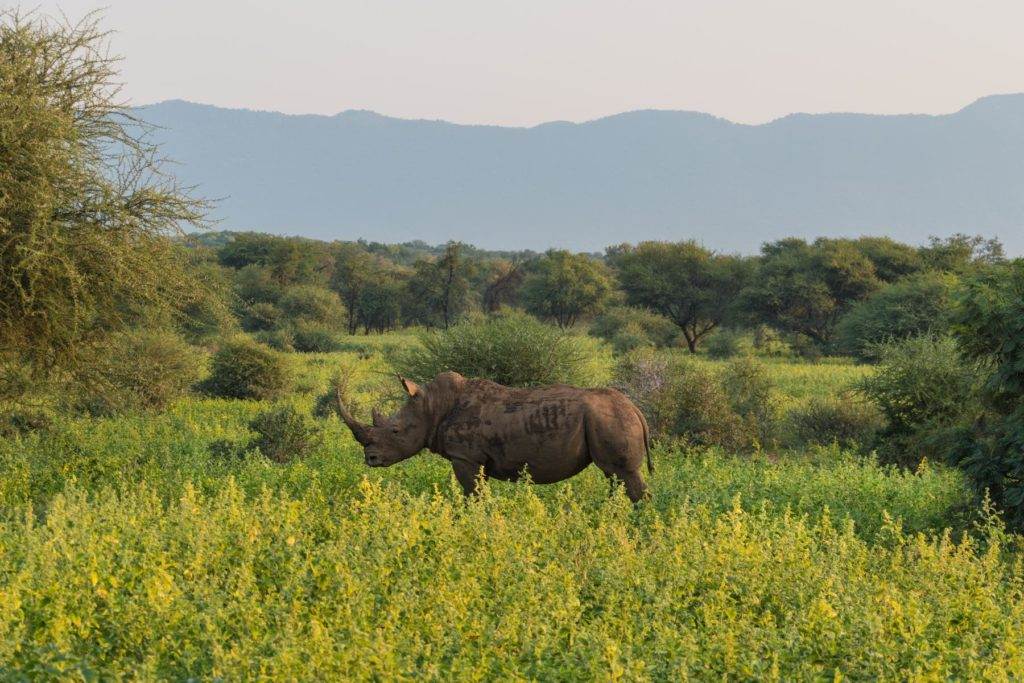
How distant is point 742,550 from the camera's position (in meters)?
7.93

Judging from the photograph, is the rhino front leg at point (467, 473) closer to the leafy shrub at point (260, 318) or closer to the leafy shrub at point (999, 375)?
the leafy shrub at point (999, 375)

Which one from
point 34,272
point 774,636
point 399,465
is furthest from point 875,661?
point 34,272

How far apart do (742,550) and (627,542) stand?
3.00ft

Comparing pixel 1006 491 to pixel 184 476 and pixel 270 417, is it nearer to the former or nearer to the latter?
pixel 184 476

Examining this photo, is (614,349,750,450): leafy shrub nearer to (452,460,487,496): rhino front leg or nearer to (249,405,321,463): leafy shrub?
(249,405,321,463): leafy shrub

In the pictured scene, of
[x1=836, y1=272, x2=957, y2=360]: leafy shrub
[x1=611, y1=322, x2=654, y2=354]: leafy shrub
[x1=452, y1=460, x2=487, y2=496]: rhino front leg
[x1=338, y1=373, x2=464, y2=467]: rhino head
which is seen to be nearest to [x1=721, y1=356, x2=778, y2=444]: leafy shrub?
[x1=452, y1=460, x2=487, y2=496]: rhino front leg

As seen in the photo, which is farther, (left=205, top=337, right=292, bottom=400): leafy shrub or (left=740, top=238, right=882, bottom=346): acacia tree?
(left=740, top=238, right=882, bottom=346): acacia tree

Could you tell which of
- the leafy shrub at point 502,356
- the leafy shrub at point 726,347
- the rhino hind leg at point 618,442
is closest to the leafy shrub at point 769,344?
the leafy shrub at point 726,347

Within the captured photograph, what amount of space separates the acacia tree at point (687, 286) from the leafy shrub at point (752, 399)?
30.8m

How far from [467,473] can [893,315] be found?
3516 centimetres

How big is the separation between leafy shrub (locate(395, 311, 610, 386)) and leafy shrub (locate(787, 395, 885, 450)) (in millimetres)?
6275

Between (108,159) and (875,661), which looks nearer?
(875,661)

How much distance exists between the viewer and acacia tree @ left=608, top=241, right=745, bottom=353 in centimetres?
5738

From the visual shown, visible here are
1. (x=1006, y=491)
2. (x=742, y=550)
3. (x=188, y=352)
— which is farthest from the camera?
(x=188, y=352)
